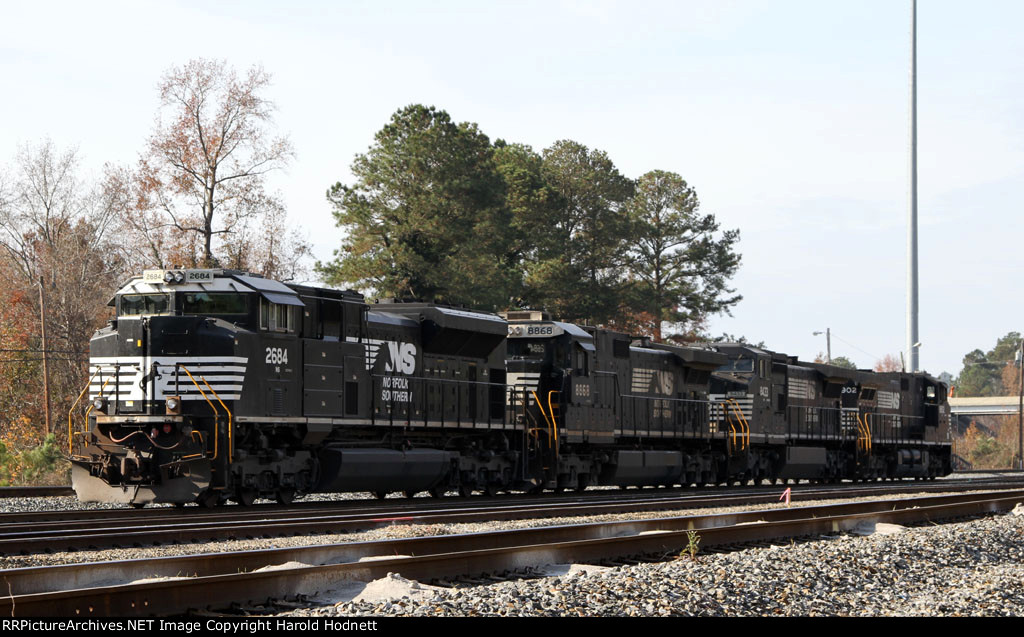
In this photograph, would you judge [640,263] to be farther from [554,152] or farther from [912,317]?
[912,317]

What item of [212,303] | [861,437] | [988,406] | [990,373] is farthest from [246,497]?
[990,373]

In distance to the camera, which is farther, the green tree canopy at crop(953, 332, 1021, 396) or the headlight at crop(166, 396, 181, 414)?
the green tree canopy at crop(953, 332, 1021, 396)

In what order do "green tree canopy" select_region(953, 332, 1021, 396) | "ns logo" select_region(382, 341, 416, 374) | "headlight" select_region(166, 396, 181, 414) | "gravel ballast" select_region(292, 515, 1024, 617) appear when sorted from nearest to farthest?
"gravel ballast" select_region(292, 515, 1024, 617), "headlight" select_region(166, 396, 181, 414), "ns logo" select_region(382, 341, 416, 374), "green tree canopy" select_region(953, 332, 1021, 396)

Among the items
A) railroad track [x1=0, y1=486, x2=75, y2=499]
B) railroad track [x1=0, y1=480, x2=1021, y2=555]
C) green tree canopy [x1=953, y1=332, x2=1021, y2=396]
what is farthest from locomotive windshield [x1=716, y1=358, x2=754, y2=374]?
green tree canopy [x1=953, y1=332, x2=1021, y2=396]

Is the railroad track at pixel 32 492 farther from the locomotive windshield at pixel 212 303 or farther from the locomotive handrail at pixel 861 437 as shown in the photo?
the locomotive handrail at pixel 861 437

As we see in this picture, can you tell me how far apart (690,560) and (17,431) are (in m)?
34.5

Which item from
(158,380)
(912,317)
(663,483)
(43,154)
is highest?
(43,154)

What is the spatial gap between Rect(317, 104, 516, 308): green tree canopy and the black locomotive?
41.0 feet

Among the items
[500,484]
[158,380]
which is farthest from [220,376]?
[500,484]

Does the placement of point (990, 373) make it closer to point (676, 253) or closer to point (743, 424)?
point (676, 253)

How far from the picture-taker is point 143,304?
16531 millimetres

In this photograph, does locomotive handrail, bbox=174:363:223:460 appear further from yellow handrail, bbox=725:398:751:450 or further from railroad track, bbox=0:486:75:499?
yellow handrail, bbox=725:398:751:450

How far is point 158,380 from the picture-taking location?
52.3ft

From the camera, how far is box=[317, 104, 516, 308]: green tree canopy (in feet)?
131
